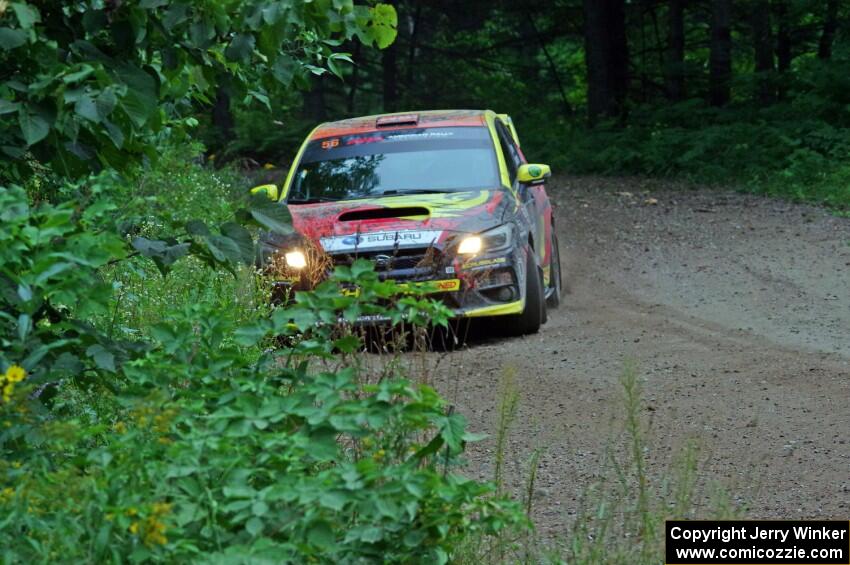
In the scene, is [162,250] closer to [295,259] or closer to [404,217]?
[295,259]

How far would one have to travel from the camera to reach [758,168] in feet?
71.3

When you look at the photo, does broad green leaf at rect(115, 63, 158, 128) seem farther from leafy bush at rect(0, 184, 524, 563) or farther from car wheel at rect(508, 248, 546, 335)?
car wheel at rect(508, 248, 546, 335)

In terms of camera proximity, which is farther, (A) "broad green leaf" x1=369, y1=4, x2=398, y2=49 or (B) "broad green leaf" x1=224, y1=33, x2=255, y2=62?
(A) "broad green leaf" x1=369, y1=4, x2=398, y2=49

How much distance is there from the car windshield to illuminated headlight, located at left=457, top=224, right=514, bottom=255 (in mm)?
932

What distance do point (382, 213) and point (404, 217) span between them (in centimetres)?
19

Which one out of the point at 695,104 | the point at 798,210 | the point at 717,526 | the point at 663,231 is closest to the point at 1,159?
the point at 717,526

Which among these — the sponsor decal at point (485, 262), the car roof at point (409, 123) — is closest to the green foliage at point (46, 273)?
the sponsor decal at point (485, 262)

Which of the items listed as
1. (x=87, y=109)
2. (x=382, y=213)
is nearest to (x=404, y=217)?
(x=382, y=213)

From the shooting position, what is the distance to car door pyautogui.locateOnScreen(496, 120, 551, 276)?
11.6 m

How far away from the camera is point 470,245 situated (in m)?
10.4

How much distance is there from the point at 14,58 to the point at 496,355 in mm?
6005

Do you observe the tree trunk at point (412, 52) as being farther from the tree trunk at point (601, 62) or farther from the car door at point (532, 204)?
the car door at point (532, 204)

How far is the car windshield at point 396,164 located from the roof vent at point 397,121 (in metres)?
0.14

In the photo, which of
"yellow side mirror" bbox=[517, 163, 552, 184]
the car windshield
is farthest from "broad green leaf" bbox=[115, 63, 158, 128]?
"yellow side mirror" bbox=[517, 163, 552, 184]
